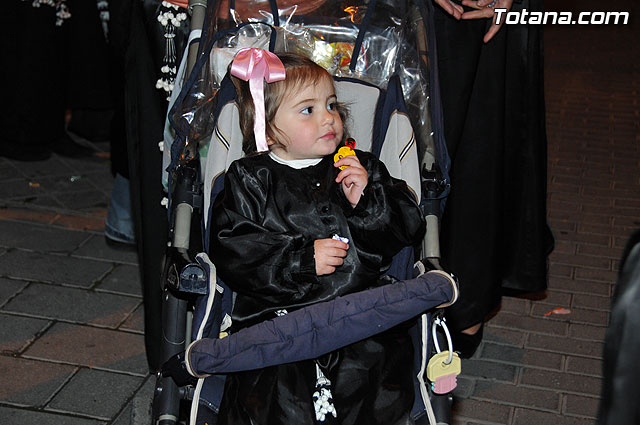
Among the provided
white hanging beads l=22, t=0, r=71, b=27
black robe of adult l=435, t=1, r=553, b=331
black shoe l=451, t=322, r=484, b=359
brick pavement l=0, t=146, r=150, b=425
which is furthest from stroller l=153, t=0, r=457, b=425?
white hanging beads l=22, t=0, r=71, b=27

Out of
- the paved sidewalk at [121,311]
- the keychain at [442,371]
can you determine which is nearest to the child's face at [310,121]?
the keychain at [442,371]

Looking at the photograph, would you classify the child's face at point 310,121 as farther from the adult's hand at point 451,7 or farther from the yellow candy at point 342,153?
the adult's hand at point 451,7

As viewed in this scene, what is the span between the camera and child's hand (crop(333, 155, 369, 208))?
8.05ft

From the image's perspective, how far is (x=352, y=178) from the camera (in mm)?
2449

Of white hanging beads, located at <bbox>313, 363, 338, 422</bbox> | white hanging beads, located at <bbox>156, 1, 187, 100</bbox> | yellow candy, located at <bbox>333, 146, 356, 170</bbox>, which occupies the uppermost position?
white hanging beads, located at <bbox>156, 1, 187, 100</bbox>

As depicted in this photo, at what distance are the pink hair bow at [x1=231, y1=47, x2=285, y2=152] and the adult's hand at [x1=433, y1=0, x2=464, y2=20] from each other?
0.86 meters

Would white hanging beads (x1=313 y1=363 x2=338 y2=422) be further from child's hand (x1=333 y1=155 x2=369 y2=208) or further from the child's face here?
the child's face

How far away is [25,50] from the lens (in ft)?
18.5

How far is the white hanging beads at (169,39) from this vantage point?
2854mm

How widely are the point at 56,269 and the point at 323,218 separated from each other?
2.20 metres

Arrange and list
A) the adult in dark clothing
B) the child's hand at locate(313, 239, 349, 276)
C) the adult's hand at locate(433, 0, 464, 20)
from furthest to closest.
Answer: the adult in dark clothing → the adult's hand at locate(433, 0, 464, 20) → the child's hand at locate(313, 239, 349, 276)

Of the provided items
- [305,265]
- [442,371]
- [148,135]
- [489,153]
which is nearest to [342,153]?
[305,265]

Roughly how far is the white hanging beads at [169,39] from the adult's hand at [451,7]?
0.96 m

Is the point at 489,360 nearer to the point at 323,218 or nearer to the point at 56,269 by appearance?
the point at 323,218
